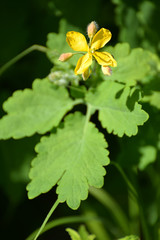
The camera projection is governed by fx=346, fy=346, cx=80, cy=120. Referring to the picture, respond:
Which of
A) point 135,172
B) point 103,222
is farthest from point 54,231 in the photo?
point 135,172

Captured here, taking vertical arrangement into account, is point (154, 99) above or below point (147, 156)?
above

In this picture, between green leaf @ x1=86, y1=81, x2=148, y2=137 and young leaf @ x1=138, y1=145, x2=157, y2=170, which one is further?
young leaf @ x1=138, y1=145, x2=157, y2=170

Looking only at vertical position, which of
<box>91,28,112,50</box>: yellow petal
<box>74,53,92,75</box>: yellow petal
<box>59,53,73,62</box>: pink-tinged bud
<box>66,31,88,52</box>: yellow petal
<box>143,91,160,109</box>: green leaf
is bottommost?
<box>143,91,160,109</box>: green leaf

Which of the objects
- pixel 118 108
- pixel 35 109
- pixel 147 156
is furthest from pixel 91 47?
pixel 147 156

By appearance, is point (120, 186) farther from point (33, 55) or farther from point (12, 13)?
point (12, 13)

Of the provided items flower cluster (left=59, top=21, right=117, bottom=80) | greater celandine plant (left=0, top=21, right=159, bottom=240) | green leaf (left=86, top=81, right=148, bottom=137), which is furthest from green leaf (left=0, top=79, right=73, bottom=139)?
flower cluster (left=59, top=21, right=117, bottom=80)

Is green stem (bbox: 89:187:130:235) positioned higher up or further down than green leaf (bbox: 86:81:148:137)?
further down

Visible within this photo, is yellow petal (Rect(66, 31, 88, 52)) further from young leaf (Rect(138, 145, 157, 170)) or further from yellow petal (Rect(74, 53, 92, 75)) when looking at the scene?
young leaf (Rect(138, 145, 157, 170))

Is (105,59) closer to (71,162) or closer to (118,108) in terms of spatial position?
(118,108)
